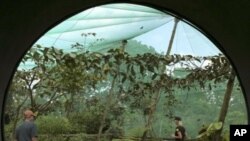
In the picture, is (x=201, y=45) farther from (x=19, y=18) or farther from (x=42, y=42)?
(x=19, y=18)

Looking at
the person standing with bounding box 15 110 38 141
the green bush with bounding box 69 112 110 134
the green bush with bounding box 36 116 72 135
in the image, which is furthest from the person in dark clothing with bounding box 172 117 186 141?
the person standing with bounding box 15 110 38 141

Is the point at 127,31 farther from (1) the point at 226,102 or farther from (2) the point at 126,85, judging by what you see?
(1) the point at 226,102

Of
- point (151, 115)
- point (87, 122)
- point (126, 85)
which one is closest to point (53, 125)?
point (87, 122)

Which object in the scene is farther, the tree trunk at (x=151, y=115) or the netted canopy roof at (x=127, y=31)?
the tree trunk at (x=151, y=115)

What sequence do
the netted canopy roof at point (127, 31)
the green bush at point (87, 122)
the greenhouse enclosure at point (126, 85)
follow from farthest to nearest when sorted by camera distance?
1. the green bush at point (87, 122)
2. the greenhouse enclosure at point (126, 85)
3. the netted canopy roof at point (127, 31)

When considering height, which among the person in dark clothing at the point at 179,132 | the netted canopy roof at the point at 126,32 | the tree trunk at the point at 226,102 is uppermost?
the netted canopy roof at the point at 126,32

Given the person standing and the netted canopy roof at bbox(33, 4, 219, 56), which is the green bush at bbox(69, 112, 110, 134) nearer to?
the person standing

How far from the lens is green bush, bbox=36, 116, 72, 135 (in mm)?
4161

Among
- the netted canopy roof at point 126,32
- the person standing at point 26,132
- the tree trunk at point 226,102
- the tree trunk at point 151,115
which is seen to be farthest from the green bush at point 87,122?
the tree trunk at point 226,102

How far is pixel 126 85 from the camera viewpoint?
4352 millimetres

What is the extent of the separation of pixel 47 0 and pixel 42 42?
79 cm

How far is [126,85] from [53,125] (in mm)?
763

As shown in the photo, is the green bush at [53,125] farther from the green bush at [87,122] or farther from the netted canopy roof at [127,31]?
the netted canopy roof at [127,31]

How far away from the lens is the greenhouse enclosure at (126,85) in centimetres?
407
